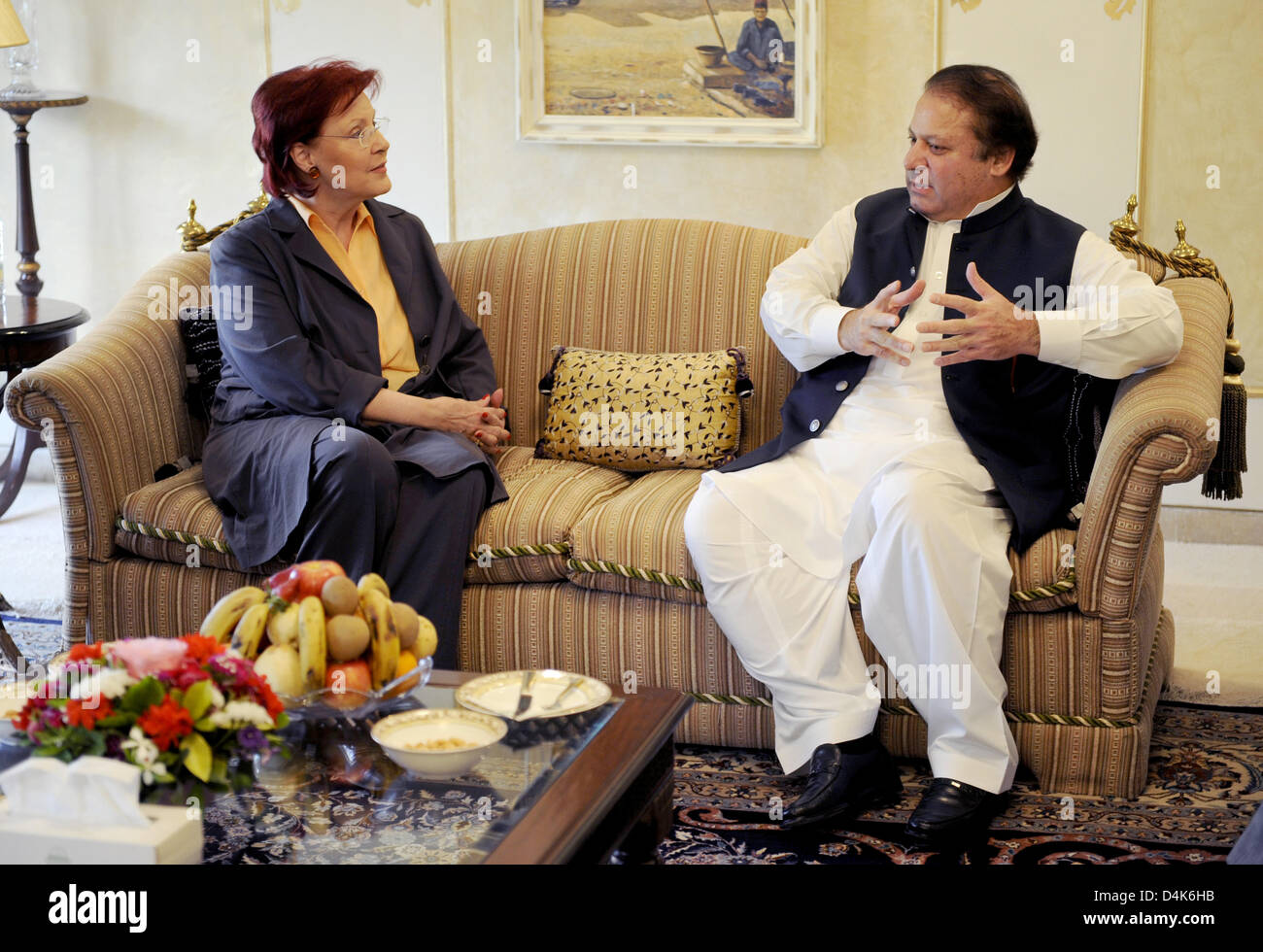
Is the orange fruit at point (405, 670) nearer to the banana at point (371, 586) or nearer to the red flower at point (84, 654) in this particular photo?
the banana at point (371, 586)

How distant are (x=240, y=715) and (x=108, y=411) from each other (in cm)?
174

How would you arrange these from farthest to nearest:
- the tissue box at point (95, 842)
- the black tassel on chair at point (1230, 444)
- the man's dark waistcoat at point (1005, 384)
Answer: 1. the black tassel on chair at point (1230, 444)
2. the man's dark waistcoat at point (1005, 384)
3. the tissue box at point (95, 842)

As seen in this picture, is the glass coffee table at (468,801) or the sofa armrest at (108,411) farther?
the sofa armrest at (108,411)

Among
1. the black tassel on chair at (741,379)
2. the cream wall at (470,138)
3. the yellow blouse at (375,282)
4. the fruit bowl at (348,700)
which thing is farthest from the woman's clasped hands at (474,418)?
the cream wall at (470,138)

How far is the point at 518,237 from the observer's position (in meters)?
3.90

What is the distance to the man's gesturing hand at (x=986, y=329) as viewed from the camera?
9.54 feet

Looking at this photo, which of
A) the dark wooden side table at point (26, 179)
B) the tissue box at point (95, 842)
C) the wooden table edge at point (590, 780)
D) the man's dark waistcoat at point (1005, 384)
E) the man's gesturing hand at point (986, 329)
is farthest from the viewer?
the dark wooden side table at point (26, 179)

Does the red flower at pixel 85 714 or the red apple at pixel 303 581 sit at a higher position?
the red apple at pixel 303 581

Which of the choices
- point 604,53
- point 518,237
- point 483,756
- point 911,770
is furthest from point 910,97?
point 483,756

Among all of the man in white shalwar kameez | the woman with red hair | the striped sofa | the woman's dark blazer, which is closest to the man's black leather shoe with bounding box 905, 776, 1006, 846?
the man in white shalwar kameez

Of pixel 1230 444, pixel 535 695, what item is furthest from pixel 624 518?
pixel 1230 444

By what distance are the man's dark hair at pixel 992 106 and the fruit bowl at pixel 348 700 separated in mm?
1782

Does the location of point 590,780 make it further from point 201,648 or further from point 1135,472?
point 1135,472

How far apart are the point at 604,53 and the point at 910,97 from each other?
1047 mm
